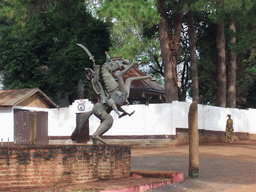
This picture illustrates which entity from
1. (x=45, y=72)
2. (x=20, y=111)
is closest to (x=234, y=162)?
(x=20, y=111)

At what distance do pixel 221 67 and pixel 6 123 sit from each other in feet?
44.5

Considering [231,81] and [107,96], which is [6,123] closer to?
[107,96]

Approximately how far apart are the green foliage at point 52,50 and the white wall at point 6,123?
7161 millimetres

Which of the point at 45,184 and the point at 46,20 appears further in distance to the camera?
the point at 46,20

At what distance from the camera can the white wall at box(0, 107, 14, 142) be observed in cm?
2345

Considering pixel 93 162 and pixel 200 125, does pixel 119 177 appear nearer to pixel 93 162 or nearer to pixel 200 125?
pixel 93 162

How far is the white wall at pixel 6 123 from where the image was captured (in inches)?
923

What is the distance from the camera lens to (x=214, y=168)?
41.8 ft

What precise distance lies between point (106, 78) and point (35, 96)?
1488 cm

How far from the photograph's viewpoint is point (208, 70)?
30406 mm

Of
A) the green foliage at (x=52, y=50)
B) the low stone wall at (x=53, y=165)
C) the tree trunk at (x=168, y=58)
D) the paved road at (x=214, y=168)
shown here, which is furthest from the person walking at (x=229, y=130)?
the low stone wall at (x=53, y=165)

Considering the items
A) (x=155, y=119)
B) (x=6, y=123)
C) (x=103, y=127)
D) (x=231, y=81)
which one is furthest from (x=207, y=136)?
(x=103, y=127)

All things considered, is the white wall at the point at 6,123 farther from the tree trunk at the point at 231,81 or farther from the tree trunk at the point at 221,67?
the tree trunk at the point at 231,81

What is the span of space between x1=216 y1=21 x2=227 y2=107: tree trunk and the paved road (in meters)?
8.63
